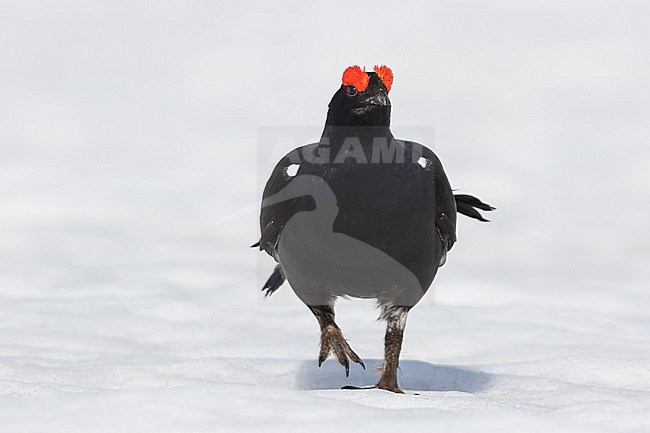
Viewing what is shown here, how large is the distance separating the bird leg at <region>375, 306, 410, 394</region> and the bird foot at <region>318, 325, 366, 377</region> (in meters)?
0.16

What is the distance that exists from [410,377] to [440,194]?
4.80ft

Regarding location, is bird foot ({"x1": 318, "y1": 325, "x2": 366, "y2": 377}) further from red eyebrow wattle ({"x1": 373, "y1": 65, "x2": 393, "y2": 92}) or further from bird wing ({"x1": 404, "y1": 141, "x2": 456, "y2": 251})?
red eyebrow wattle ({"x1": 373, "y1": 65, "x2": 393, "y2": 92})

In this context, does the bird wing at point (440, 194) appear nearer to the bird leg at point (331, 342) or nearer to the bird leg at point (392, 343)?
the bird leg at point (392, 343)

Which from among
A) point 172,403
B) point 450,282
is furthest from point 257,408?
point 450,282


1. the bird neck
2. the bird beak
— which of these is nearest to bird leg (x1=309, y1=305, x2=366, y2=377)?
the bird neck

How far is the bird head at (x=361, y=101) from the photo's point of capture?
18.2 feet

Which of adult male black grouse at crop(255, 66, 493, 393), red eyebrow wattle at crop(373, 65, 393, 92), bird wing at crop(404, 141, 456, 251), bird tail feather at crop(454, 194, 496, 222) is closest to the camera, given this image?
adult male black grouse at crop(255, 66, 493, 393)

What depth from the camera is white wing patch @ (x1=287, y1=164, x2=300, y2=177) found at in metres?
5.95

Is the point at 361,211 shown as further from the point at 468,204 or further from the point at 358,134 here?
the point at 468,204

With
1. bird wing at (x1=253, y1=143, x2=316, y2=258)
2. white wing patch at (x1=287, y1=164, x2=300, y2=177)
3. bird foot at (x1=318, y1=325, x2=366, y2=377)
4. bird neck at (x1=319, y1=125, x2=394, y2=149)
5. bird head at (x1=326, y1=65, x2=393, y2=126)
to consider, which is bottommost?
bird foot at (x1=318, y1=325, x2=366, y2=377)

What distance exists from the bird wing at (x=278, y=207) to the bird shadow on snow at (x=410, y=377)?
92 centimetres

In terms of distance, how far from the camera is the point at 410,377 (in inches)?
263

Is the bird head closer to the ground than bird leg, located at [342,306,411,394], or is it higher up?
higher up

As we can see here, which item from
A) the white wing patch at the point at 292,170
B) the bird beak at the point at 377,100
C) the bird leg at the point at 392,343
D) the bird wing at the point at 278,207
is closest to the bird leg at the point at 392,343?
the bird leg at the point at 392,343
